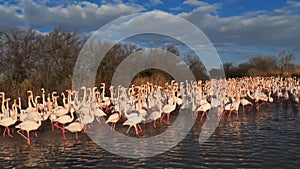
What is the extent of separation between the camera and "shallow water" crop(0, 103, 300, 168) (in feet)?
25.6

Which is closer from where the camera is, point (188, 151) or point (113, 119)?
point (188, 151)

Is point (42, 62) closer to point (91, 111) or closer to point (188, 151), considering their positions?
point (91, 111)

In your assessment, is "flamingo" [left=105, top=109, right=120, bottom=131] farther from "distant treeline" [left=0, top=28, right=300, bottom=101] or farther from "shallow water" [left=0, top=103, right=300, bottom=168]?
"distant treeline" [left=0, top=28, right=300, bottom=101]

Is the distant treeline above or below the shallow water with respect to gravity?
above

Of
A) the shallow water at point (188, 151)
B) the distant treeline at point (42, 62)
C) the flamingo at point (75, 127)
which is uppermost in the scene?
the distant treeline at point (42, 62)

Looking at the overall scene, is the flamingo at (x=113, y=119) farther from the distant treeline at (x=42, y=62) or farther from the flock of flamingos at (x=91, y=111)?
the distant treeline at (x=42, y=62)

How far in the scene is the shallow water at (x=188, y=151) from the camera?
781 cm

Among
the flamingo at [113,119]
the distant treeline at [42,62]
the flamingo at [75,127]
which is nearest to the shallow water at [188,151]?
the flamingo at [75,127]

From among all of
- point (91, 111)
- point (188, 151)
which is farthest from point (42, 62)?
point (188, 151)

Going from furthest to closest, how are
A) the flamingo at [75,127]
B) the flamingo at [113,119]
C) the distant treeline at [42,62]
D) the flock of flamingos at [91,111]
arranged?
the distant treeline at [42,62] → the flamingo at [113,119] → the flock of flamingos at [91,111] → the flamingo at [75,127]

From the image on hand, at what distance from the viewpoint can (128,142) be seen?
10281mm

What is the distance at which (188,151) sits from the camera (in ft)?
29.1

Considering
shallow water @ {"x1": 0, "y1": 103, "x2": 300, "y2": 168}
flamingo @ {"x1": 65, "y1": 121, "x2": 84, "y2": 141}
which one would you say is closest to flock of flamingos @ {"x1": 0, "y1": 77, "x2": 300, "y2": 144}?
flamingo @ {"x1": 65, "y1": 121, "x2": 84, "y2": 141}

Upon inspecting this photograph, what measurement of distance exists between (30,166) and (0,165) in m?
0.75
